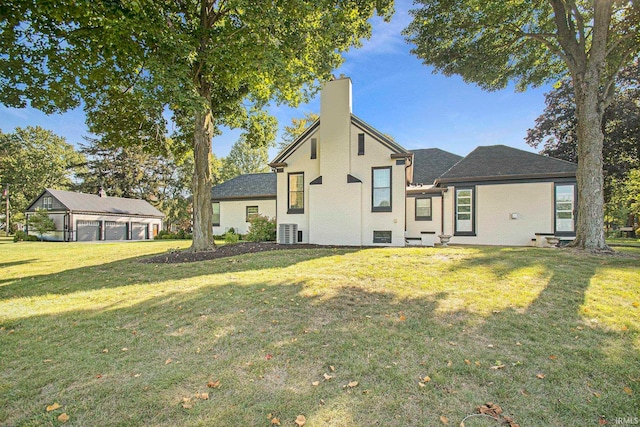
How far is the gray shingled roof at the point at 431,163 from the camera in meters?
19.0

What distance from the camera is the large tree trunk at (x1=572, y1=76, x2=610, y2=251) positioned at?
9.45 m

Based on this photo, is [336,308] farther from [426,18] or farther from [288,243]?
[426,18]

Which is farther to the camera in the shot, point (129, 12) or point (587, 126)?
point (587, 126)

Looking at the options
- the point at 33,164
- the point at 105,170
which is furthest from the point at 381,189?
the point at 33,164

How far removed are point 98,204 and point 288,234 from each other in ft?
88.0

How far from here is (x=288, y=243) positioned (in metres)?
14.0

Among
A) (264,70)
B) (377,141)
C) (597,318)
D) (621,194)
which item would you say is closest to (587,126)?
(377,141)

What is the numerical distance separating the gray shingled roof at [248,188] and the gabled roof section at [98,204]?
13.8 m

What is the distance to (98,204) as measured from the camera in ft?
101

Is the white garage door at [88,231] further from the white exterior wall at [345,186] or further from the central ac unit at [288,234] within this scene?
the white exterior wall at [345,186]

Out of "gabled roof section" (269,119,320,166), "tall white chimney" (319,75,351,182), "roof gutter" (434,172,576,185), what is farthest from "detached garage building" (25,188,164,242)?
"roof gutter" (434,172,576,185)

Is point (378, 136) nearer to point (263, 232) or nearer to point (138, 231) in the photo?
point (263, 232)

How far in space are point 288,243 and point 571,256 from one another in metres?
10.1

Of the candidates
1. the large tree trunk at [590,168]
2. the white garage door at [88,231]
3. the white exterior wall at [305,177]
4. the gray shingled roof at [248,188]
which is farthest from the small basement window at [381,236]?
the white garage door at [88,231]
